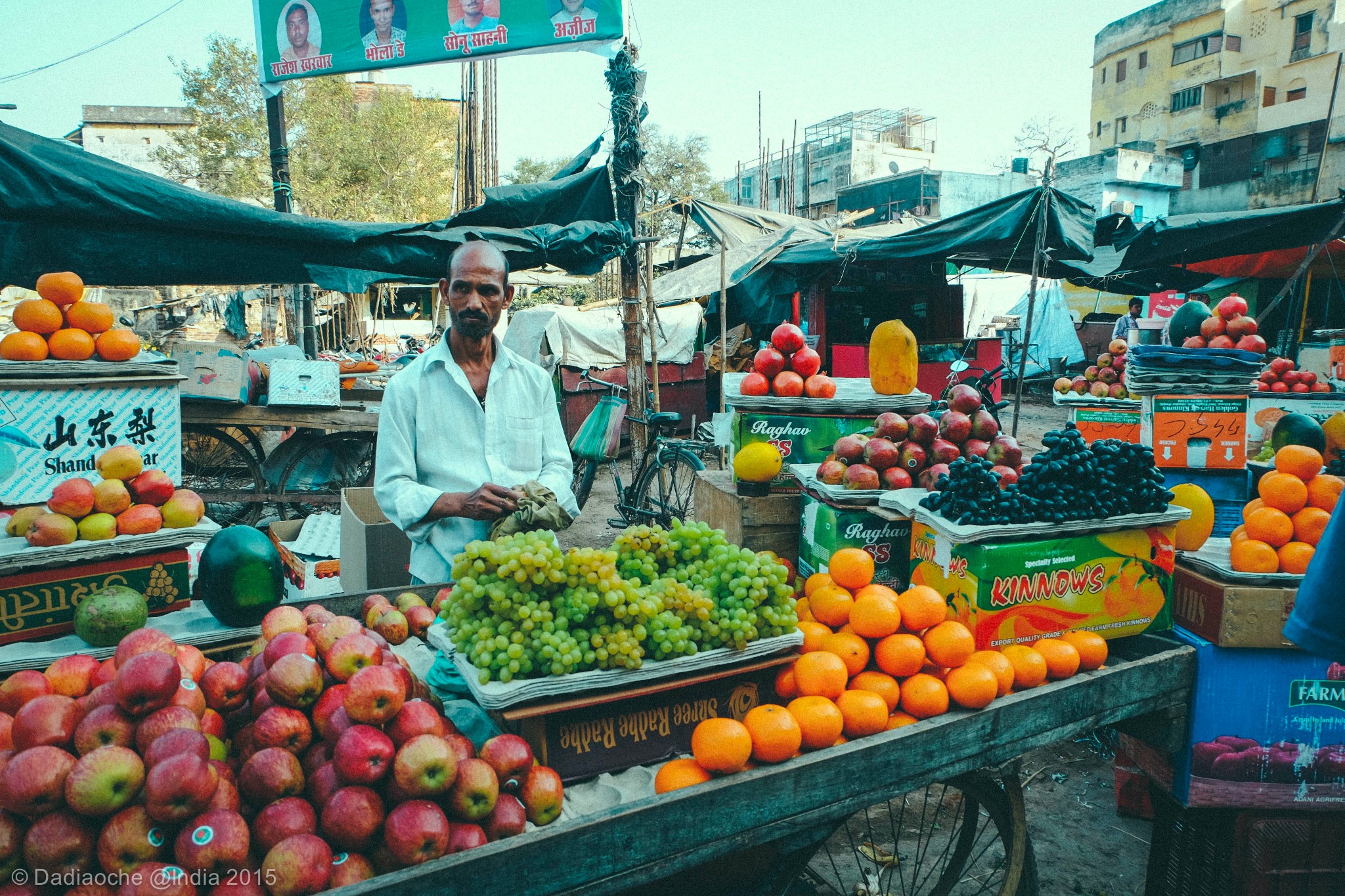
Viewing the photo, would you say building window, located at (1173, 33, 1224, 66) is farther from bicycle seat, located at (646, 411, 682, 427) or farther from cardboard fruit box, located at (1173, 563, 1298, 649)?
cardboard fruit box, located at (1173, 563, 1298, 649)

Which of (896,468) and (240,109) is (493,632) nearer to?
(896,468)

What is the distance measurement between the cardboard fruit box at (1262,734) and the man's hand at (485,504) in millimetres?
2410

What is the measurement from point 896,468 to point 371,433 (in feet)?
19.1

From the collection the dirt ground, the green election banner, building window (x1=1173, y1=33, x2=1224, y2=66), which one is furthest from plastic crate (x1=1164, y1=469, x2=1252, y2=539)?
building window (x1=1173, y1=33, x2=1224, y2=66)

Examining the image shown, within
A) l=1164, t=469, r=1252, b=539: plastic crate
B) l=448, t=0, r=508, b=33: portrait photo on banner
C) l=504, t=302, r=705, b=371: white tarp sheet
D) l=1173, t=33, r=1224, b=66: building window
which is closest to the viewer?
l=1164, t=469, r=1252, b=539: plastic crate

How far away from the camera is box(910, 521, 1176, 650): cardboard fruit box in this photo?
228cm

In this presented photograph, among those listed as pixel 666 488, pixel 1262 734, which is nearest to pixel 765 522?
pixel 1262 734

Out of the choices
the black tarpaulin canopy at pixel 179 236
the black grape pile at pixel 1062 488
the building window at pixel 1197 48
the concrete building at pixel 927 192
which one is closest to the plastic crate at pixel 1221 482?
the black grape pile at pixel 1062 488

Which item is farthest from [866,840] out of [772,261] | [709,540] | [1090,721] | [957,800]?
[772,261]

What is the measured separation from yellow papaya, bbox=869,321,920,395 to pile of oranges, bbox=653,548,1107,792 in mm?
1455

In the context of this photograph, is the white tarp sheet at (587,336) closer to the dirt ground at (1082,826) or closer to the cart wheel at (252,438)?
the cart wheel at (252,438)

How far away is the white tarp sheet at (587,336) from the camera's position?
12039 millimetres

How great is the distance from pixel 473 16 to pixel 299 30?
1.66 meters

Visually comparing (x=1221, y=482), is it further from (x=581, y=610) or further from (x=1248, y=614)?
(x=581, y=610)
